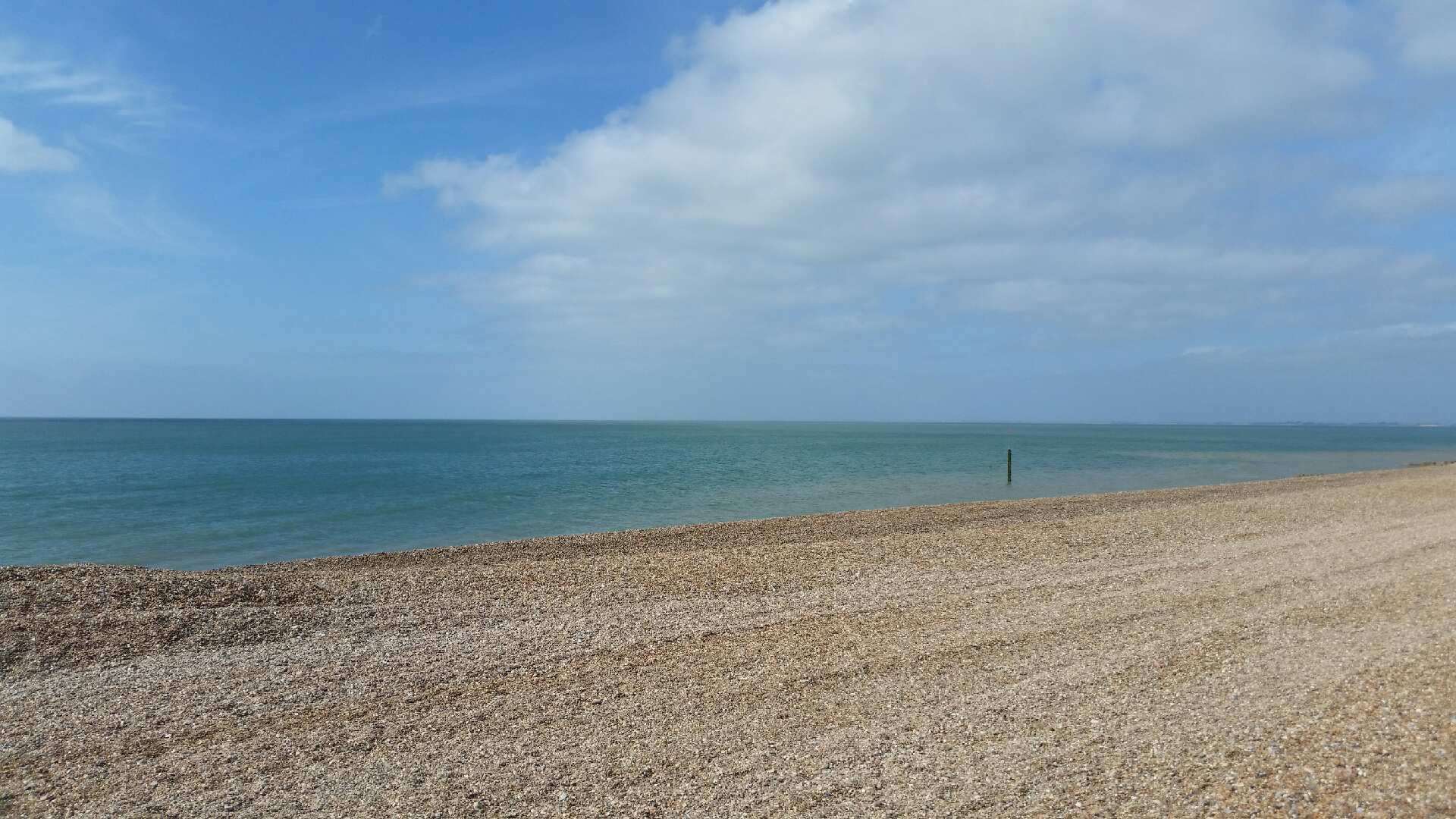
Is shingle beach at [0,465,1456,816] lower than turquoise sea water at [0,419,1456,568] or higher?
higher

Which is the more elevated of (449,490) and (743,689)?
(743,689)

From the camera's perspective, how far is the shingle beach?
5.55 meters

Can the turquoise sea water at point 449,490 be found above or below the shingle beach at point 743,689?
below

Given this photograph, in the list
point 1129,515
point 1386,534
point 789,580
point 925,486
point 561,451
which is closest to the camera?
point 789,580

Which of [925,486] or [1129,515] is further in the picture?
[925,486]

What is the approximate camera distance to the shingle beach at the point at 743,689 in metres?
5.55

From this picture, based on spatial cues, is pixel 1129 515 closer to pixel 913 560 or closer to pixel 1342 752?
pixel 913 560

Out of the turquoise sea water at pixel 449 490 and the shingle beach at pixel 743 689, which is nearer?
the shingle beach at pixel 743 689

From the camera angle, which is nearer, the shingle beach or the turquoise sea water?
the shingle beach

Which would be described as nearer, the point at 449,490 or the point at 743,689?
the point at 743,689

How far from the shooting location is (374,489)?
134 feet

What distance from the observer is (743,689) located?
7621mm

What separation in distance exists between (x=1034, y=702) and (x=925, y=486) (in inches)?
1336

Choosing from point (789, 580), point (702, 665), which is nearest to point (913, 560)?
point (789, 580)
